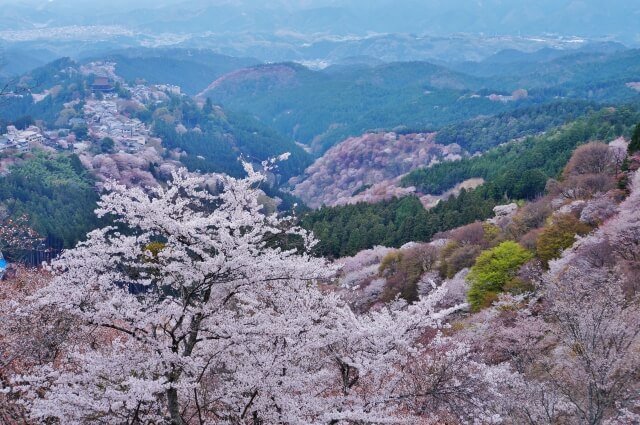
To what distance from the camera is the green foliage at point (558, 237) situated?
29.3m

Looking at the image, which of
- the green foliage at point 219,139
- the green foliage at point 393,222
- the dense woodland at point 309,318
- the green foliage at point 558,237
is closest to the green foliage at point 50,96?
the green foliage at point 219,139

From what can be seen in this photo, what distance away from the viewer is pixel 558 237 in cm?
2980

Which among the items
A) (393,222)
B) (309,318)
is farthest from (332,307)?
(393,222)

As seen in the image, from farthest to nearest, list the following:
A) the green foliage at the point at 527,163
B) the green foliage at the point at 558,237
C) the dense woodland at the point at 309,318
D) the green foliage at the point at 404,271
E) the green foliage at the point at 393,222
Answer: the green foliage at the point at 527,163
the green foliage at the point at 393,222
the green foliage at the point at 404,271
the green foliage at the point at 558,237
the dense woodland at the point at 309,318

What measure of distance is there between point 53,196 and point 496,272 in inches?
2668

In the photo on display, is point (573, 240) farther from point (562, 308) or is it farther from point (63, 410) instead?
point (63, 410)

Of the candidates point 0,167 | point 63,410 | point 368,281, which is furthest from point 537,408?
point 0,167

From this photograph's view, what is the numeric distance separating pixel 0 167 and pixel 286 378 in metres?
93.7

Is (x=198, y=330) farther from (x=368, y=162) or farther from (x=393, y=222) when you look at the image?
(x=368, y=162)

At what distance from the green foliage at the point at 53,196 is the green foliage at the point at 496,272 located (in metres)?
40.2

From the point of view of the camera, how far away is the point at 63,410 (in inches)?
362

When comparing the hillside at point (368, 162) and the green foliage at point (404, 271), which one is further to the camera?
the hillside at point (368, 162)

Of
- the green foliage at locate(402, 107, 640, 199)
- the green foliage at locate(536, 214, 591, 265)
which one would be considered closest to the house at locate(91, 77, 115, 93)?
the green foliage at locate(402, 107, 640, 199)

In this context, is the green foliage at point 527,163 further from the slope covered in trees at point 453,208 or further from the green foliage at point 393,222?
the green foliage at point 393,222
